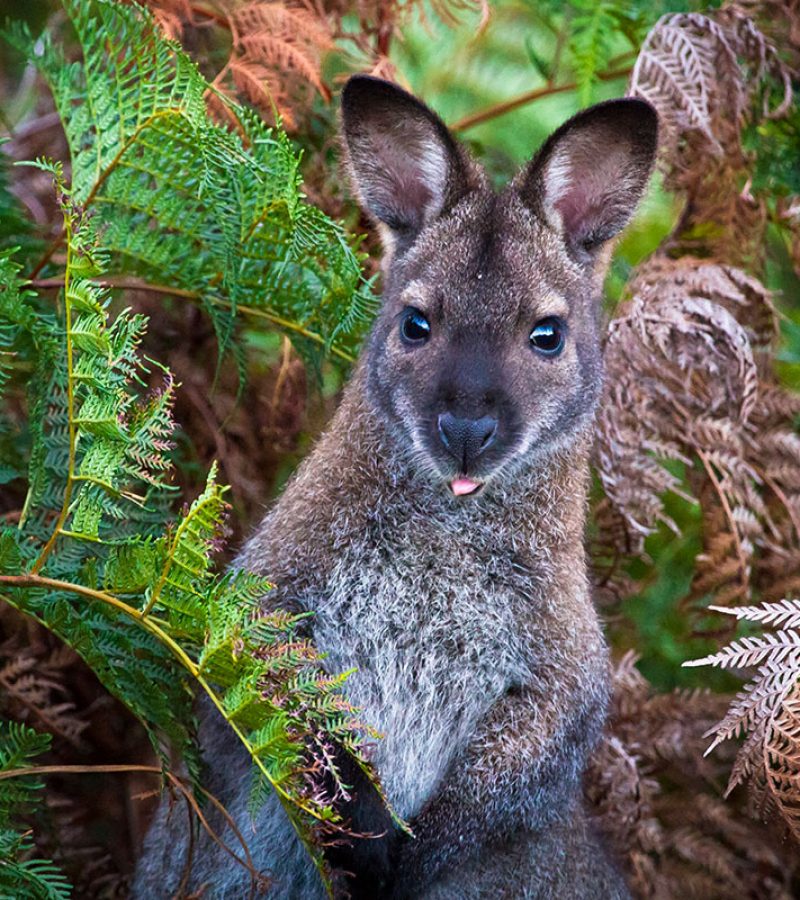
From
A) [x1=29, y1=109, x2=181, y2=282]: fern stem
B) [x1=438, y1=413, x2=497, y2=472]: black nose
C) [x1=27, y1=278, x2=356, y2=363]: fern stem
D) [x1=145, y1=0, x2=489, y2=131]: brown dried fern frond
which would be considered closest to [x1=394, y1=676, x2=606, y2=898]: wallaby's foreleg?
[x1=438, y1=413, x2=497, y2=472]: black nose

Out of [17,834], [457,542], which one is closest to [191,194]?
[457,542]

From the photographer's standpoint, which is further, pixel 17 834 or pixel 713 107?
pixel 713 107

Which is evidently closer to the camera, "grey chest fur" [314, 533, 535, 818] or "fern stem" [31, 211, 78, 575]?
"fern stem" [31, 211, 78, 575]

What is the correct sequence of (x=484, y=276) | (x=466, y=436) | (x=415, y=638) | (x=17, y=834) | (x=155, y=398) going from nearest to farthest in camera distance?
(x=155, y=398), (x=17, y=834), (x=466, y=436), (x=484, y=276), (x=415, y=638)

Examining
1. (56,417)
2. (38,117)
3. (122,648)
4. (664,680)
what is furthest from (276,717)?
(38,117)

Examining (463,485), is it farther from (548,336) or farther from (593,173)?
(593,173)

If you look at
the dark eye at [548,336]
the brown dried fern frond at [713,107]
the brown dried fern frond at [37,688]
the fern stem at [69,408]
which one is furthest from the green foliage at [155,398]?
the brown dried fern frond at [713,107]

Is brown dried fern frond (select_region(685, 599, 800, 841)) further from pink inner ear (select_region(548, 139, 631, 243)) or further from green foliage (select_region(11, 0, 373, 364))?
green foliage (select_region(11, 0, 373, 364))
